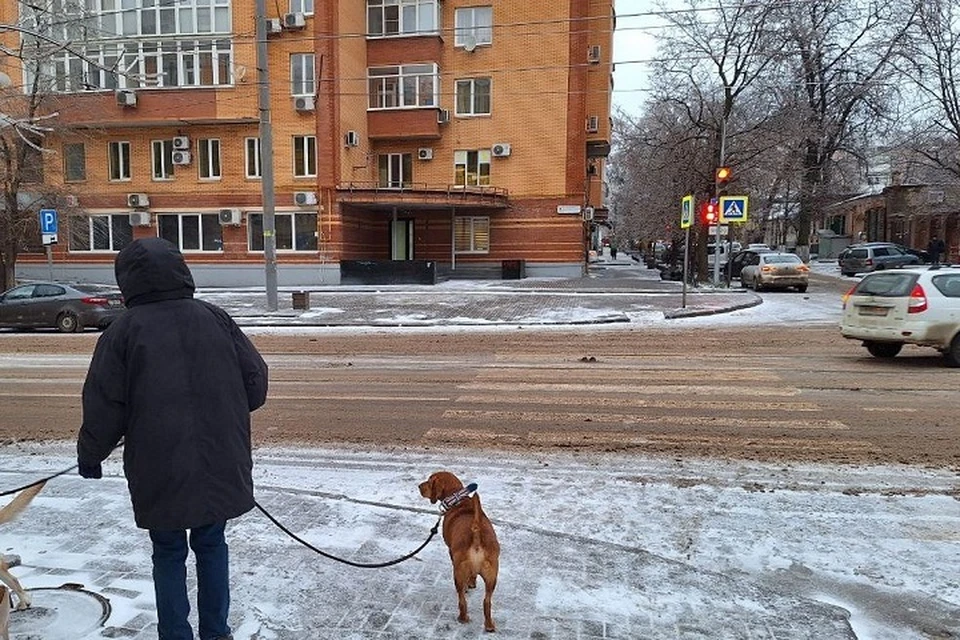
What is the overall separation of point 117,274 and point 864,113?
4477cm

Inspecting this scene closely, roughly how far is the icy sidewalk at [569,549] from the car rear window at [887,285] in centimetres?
634

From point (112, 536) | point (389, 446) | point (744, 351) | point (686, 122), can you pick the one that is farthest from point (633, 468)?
point (686, 122)

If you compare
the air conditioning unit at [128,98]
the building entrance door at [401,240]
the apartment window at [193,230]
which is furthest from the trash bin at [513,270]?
the air conditioning unit at [128,98]

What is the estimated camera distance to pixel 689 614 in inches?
140

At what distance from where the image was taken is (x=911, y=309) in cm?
1097

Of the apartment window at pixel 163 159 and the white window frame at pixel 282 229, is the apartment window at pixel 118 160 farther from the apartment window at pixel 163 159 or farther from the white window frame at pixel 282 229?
the white window frame at pixel 282 229

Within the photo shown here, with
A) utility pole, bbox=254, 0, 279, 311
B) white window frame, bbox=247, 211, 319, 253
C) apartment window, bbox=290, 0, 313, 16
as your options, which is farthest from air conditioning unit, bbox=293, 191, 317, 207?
utility pole, bbox=254, 0, 279, 311

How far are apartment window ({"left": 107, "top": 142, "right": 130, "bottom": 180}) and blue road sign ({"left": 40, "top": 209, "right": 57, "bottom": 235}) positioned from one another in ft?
42.7

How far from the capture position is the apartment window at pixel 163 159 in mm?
32312

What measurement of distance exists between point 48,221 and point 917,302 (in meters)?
21.9

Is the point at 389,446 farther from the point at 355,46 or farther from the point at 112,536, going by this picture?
the point at 355,46

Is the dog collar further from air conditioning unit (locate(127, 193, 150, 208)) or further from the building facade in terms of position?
air conditioning unit (locate(127, 193, 150, 208))

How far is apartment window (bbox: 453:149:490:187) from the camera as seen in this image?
34.4 metres

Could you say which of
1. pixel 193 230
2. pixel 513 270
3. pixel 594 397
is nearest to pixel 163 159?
pixel 193 230
